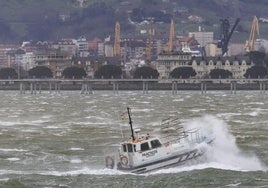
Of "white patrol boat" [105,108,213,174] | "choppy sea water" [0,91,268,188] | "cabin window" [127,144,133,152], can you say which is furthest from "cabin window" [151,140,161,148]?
"choppy sea water" [0,91,268,188]

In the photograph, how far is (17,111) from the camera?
107m

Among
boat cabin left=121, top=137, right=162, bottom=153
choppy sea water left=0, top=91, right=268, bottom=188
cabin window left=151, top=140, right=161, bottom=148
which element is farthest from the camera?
cabin window left=151, top=140, right=161, bottom=148

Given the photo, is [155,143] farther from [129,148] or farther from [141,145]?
[129,148]

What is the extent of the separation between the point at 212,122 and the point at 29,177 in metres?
11.7

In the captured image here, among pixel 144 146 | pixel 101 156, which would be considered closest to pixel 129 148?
pixel 144 146

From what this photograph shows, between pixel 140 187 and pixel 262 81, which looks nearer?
pixel 140 187

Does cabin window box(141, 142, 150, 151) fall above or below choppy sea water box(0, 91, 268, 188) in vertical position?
above

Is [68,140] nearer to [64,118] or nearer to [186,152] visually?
[186,152]

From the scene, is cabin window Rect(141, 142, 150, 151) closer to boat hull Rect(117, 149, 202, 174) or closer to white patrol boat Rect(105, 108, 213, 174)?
white patrol boat Rect(105, 108, 213, 174)

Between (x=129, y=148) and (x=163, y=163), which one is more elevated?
(x=129, y=148)

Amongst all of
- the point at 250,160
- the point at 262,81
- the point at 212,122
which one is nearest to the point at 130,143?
the point at 250,160

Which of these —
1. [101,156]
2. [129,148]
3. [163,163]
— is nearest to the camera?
[129,148]

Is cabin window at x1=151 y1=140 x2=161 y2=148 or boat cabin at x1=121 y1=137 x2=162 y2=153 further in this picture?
cabin window at x1=151 y1=140 x2=161 y2=148

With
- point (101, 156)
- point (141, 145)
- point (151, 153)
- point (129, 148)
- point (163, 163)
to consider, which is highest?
point (141, 145)
